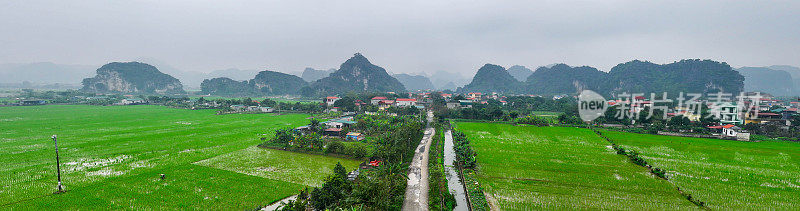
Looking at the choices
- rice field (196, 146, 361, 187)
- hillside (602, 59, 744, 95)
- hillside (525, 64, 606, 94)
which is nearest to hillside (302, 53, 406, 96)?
hillside (525, 64, 606, 94)

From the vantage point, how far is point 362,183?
12.7 m

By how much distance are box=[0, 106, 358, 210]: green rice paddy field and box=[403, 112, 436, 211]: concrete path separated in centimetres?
433

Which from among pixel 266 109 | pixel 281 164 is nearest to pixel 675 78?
pixel 266 109

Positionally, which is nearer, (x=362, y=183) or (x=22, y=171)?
(x=362, y=183)

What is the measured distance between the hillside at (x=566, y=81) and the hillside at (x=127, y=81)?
550 feet

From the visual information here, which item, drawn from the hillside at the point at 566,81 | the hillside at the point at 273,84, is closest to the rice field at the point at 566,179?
the hillside at the point at 566,81

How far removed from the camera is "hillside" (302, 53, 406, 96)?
4906 inches

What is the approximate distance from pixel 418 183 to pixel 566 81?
5397 inches

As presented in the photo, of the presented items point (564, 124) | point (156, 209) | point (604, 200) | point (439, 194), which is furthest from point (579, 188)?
point (564, 124)

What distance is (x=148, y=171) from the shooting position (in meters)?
17.0

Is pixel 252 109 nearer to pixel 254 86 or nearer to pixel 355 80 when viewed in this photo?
pixel 355 80

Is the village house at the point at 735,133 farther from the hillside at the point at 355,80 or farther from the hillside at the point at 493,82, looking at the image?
the hillside at the point at 493,82

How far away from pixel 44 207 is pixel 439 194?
17169 millimetres

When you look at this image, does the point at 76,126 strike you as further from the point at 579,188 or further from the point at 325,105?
the point at 579,188
